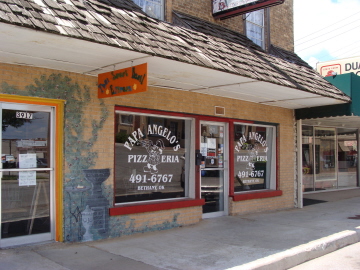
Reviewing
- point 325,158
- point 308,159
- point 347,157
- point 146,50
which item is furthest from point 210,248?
point 347,157

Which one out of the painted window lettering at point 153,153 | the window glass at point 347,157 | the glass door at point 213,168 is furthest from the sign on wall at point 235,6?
the window glass at point 347,157

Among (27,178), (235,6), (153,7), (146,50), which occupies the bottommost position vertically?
(27,178)

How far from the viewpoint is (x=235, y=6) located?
9.59 meters

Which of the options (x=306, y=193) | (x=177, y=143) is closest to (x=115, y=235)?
(x=177, y=143)

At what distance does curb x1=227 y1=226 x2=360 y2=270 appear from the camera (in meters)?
5.54

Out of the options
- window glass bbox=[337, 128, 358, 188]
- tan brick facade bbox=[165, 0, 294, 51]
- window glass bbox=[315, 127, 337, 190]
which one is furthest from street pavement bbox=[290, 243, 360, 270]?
window glass bbox=[337, 128, 358, 188]

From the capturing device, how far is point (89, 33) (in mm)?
4902

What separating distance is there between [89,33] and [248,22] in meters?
7.32

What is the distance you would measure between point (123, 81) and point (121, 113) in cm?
149

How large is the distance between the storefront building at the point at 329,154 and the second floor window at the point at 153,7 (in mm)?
6287

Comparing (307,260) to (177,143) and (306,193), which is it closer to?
(177,143)

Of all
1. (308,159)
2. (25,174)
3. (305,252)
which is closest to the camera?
(25,174)

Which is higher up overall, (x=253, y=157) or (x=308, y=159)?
(x=253, y=157)

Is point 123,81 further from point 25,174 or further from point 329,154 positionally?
point 329,154
